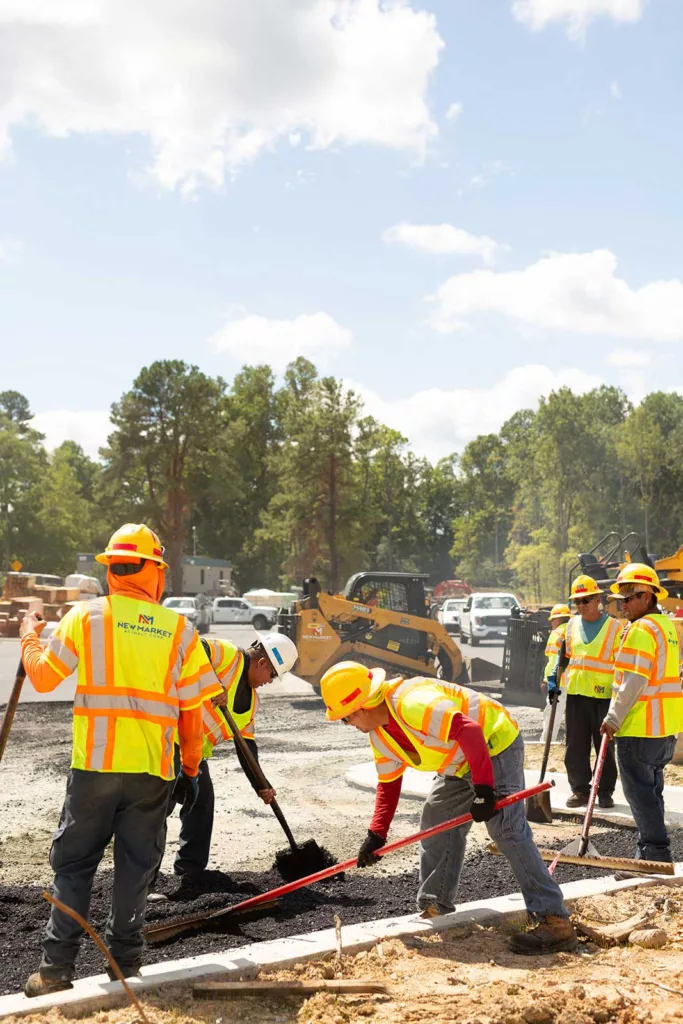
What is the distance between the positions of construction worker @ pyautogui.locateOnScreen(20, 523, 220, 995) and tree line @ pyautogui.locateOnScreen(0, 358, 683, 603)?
47.7 meters

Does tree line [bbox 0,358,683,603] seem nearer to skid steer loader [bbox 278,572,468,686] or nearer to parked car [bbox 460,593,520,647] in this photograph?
parked car [bbox 460,593,520,647]

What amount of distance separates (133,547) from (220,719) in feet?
6.22

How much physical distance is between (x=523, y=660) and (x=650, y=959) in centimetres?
1134

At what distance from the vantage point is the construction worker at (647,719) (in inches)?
238

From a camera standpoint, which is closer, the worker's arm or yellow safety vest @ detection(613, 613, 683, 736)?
the worker's arm

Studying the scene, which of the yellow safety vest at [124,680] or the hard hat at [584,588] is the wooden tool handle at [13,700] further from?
the hard hat at [584,588]

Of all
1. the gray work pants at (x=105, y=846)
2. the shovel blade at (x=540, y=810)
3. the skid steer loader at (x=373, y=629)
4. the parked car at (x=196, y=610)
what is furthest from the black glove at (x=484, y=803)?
the parked car at (x=196, y=610)

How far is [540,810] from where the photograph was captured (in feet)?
25.7

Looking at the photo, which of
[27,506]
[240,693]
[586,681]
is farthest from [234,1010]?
[27,506]

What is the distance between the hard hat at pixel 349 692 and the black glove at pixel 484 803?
2.02 feet

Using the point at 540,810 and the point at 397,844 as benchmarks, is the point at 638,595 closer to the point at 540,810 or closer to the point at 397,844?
the point at 540,810

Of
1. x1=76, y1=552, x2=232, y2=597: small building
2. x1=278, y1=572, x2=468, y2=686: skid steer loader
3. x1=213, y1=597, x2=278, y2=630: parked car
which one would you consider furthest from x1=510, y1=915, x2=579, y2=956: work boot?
x1=76, y1=552, x2=232, y2=597: small building

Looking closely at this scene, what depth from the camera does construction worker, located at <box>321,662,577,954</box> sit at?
14.8 feet

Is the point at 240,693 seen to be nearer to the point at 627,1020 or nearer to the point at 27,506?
the point at 627,1020
